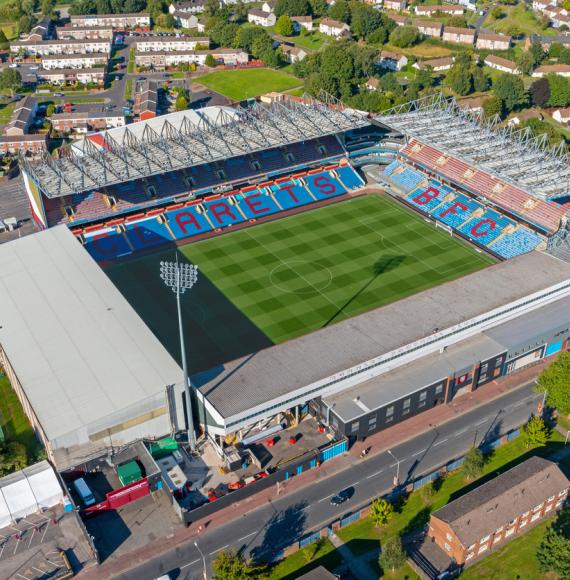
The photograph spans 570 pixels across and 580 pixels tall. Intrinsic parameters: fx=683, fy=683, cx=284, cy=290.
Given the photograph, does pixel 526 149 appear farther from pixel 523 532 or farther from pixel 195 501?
pixel 195 501

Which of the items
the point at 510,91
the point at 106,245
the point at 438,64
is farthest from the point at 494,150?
the point at 438,64

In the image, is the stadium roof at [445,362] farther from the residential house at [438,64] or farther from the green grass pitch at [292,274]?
the residential house at [438,64]

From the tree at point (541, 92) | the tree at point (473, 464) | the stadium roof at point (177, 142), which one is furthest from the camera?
the tree at point (541, 92)

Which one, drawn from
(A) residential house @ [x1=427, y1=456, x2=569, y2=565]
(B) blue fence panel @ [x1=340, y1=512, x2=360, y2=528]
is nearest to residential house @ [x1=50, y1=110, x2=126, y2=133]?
(B) blue fence panel @ [x1=340, y1=512, x2=360, y2=528]

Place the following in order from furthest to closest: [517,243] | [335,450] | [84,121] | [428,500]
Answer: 1. [84,121]
2. [517,243]
3. [335,450]
4. [428,500]

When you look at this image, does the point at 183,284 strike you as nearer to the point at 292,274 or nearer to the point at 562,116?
the point at 292,274

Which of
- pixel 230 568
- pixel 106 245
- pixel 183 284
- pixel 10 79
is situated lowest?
pixel 230 568

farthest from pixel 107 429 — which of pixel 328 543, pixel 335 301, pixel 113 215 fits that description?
pixel 113 215

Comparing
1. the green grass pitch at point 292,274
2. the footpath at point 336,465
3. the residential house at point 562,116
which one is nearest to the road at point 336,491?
the footpath at point 336,465
